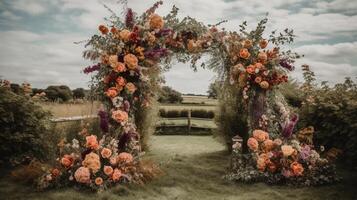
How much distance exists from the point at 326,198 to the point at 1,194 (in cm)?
576

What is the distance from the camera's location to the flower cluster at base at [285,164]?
25.5 ft

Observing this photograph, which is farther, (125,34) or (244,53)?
(244,53)

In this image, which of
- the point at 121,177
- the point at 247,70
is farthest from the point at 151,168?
the point at 247,70

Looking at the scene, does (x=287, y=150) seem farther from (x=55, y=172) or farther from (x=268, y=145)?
(x=55, y=172)

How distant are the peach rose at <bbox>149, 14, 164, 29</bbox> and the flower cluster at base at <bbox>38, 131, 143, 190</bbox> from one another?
2631 millimetres

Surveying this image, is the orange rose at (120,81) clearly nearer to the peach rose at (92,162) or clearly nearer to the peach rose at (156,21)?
the peach rose at (156,21)

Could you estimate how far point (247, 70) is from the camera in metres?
8.55

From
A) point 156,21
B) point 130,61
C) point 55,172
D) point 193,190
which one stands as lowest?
point 193,190

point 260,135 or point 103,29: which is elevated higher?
point 103,29

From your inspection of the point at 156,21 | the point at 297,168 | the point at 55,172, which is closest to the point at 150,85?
the point at 156,21

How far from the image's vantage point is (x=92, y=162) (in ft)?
22.2

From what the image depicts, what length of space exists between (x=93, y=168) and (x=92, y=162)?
0.11 m

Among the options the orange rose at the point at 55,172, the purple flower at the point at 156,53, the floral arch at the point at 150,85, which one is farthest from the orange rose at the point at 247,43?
the orange rose at the point at 55,172

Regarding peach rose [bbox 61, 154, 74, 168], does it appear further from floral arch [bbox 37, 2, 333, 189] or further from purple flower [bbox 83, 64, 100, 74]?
purple flower [bbox 83, 64, 100, 74]
